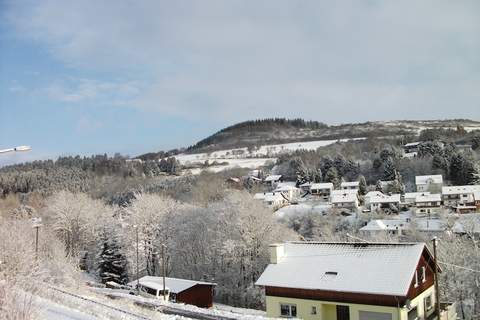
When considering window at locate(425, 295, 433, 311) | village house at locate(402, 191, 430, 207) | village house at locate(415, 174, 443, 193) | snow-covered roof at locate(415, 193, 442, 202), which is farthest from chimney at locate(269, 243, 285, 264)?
village house at locate(415, 174, 443, 193)

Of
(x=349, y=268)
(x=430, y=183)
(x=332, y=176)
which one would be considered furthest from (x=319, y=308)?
(x=332, y=176)

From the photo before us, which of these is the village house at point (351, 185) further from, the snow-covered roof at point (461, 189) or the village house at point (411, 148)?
the village house at point (411, 148)

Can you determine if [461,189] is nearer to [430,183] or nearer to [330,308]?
[430,183]

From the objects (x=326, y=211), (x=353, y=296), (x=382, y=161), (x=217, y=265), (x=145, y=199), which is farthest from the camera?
(x=382, y=161)

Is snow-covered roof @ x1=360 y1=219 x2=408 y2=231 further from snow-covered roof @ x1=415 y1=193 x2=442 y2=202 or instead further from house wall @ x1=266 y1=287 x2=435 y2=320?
house wall @ x1=266 y1=287 x2=435 y2=320

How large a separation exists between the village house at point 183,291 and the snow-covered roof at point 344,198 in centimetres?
7111

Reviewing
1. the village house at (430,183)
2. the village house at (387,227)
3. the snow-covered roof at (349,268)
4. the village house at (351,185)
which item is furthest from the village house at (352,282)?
the village house at (351,185)

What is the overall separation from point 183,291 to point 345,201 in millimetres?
74626

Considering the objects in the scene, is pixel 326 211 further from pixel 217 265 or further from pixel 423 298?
pixel 423 298

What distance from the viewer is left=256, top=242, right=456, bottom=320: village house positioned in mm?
25250

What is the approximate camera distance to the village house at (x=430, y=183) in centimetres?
11375

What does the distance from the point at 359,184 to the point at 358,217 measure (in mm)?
35480

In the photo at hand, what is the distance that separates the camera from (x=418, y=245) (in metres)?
27.5

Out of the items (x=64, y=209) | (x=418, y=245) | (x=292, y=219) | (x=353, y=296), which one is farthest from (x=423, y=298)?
(x=292, y=219)
